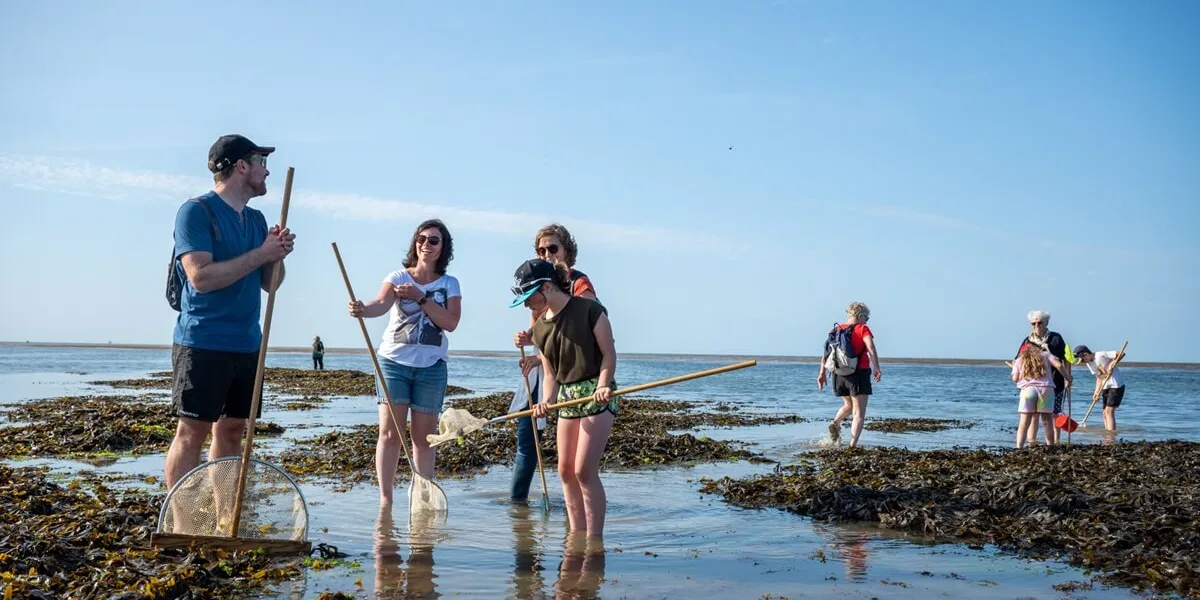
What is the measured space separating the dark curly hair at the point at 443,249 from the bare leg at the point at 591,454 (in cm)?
178

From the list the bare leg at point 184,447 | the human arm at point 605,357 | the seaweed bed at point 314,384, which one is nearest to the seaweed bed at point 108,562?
the bare leg at point 184,447

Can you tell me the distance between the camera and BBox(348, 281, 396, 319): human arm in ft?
20.2

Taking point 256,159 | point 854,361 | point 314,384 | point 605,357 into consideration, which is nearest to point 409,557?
point 605,357

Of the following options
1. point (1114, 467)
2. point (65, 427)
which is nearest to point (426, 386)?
point (1114, 467)

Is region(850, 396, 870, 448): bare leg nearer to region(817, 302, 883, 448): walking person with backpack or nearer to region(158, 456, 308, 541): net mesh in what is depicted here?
region(817, 302, 883, 448): walking person with backpack

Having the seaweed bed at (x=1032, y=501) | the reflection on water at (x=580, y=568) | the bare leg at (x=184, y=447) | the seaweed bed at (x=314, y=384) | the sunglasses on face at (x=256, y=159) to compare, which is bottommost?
the seaweed bed at (x=314, y=384)

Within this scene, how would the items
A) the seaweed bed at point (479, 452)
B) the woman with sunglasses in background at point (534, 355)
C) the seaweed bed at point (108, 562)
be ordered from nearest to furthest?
1. the seaweed bed at point (108, 562)
2. the woman with sunglasses in background at point (534, 355)
3. the seaweed bed at point (479, 452)

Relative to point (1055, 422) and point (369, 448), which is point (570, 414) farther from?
point (1055, 422)

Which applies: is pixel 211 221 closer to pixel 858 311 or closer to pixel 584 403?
pixel 584 403

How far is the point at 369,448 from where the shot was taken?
10719 millimetres

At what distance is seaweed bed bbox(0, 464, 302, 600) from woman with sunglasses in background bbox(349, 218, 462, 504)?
1.51 meters

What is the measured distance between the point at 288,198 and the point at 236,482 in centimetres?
155

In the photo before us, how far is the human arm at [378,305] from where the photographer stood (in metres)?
6.15

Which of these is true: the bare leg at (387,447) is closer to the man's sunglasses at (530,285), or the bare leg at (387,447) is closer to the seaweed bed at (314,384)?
the man's sunglasses at (530,285)
